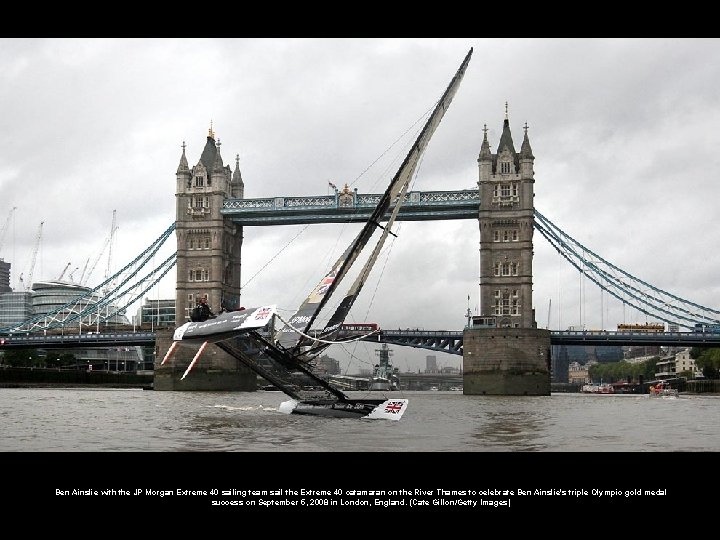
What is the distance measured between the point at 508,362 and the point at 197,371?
39826 millimetres

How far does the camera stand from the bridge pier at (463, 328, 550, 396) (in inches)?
3784

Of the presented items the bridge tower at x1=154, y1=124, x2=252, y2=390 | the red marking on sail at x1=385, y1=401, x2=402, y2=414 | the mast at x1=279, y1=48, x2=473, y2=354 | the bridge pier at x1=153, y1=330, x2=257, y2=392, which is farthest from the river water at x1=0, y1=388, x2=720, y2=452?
the bridge tower at x1=154, y1=124, x2=252, y2=390

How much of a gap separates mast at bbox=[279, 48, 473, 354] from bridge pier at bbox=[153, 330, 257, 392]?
208ft

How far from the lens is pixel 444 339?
4481 inches

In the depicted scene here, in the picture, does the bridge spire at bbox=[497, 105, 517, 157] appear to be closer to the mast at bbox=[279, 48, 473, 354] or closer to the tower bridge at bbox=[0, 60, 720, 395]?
the tower bridge at bbox=[0, 60, 720, 395]

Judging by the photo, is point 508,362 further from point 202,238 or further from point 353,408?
point 353,408

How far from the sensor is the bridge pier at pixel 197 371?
107 meters

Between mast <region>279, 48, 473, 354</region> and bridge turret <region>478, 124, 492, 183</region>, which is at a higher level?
bridge turret <region>478, 124, 492, 183</region>

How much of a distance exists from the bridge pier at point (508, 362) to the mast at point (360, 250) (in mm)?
54460

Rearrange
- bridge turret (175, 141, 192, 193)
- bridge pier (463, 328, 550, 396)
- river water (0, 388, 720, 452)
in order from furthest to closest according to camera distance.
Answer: bridge turret (175, 141, 192, 193) → bridge pier (463, 328, 550, 396) → river water (0, 388, 720, 452)

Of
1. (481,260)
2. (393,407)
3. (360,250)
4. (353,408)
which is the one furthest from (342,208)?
(393,407)
